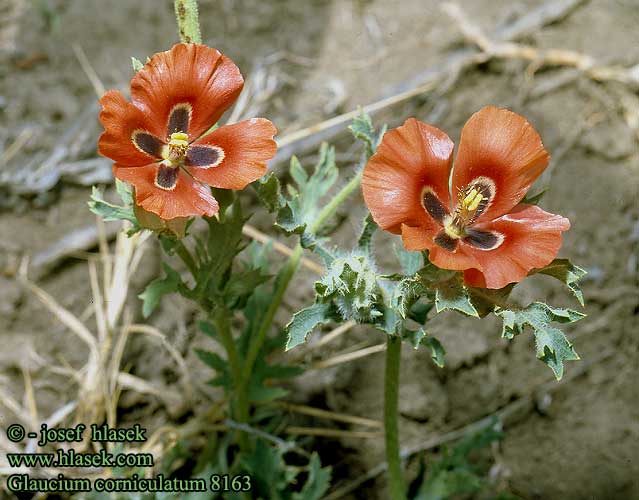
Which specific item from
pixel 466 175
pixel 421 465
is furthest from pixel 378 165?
pixel 421 465

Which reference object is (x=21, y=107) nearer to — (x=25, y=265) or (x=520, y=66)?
(x=25, y=265)

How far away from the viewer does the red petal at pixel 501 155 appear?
72.2 inches

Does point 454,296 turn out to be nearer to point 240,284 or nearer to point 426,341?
point 426,341

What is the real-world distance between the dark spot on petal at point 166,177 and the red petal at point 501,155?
2.30ft

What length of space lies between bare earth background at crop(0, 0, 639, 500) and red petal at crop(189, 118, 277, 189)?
1385mm

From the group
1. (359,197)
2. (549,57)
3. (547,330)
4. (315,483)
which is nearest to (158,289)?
(315,483)

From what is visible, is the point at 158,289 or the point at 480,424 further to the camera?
the point at 480,424

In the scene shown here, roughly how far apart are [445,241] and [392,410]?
652 mm

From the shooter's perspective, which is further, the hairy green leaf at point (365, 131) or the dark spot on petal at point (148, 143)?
the hairy green leaf at point (365, 131)

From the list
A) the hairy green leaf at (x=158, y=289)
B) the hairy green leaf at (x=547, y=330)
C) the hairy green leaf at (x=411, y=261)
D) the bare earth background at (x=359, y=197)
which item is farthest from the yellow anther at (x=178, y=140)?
the bare earth background at (x=359, y=197)

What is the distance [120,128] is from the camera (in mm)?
1811

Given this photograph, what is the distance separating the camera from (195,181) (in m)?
1.87

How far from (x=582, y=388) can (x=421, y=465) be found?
888mm

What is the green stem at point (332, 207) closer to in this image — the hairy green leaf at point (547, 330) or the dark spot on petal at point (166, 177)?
the dark spot on petal at point (166, 177)
